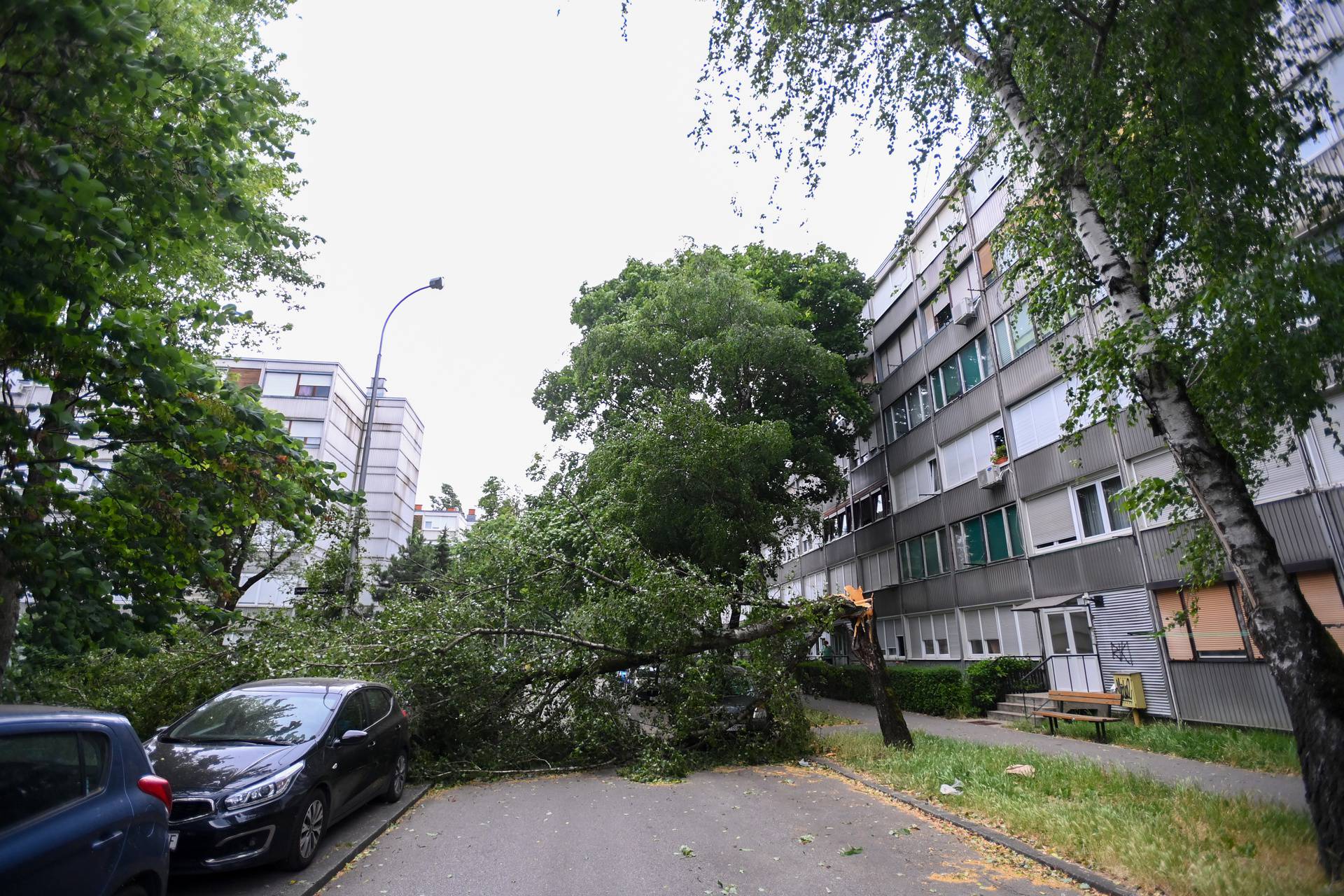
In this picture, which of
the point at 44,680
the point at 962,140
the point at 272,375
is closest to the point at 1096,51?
the point at 962,140

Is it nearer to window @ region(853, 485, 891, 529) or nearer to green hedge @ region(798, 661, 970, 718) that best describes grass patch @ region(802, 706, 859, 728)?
green hedge @ region(798, 661, 970, 718)

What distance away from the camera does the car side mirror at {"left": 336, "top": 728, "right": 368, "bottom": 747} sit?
753cm

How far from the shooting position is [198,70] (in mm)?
5883

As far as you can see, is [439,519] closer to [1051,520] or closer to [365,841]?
[1051,520]

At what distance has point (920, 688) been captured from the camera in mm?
20422

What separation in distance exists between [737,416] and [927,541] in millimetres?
8056

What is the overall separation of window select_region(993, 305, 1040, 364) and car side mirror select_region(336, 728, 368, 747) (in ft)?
58.1

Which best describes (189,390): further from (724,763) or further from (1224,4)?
(724,763)

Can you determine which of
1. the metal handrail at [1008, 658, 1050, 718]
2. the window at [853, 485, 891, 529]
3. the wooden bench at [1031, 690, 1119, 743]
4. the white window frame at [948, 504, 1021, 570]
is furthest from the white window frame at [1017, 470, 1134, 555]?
the window at [853, 485, 891, 529]

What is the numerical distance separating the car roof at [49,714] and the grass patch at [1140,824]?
697 centimetres

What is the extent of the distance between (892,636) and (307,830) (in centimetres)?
2498

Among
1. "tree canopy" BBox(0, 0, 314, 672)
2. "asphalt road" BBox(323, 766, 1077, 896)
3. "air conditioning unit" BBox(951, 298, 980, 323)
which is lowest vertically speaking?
"asphalt road" BBox(323, 766, 1077, 896)

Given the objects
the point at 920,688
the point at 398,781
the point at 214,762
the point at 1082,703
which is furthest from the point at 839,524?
the point at 214,762

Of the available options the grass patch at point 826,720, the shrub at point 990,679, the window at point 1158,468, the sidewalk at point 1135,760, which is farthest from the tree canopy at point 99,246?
the shrub at point 990,679
